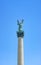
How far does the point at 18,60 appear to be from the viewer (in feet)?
152

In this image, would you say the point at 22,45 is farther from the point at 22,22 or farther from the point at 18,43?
the point at 22,22

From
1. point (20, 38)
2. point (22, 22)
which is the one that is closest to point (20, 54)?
point (20, 38)

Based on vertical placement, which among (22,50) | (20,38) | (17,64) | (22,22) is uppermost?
(22,22)

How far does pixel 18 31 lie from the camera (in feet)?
164

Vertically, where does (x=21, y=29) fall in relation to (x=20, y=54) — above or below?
above

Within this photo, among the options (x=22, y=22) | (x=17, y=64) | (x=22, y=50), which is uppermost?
(x=22, y=22)

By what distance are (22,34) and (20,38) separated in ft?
4.73

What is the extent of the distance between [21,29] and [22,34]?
1.76 meters

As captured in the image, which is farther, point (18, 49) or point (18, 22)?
point (18, 22)

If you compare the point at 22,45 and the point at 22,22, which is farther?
the point at 22,22

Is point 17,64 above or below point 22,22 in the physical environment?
below

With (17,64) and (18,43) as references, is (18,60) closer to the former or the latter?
(17,64)

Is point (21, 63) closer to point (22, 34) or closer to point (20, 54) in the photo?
point (20, 54)

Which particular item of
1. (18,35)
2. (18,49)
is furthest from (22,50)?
(18,35)
